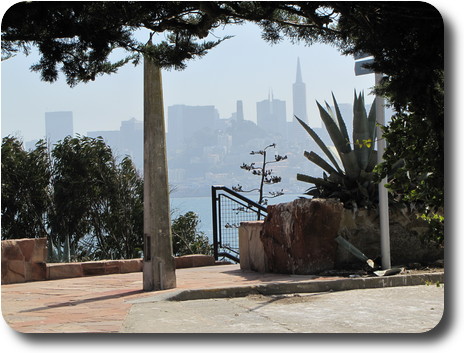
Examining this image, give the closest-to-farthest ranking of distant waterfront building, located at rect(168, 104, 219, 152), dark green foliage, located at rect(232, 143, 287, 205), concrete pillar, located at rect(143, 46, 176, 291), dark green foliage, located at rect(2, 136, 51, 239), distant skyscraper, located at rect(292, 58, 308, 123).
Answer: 1. concrete pillar, located at rect(143, 46, 176, 291)
2. dark green foliage, located at rect(2, 136, 51, 239)
3. dark green foliage, located at rect(232, 143, 287, 205)
4. distant skyscraper, located at rect(292, 58, 308, 123)
5. distant waterfront building, located at rect(168, 104, 219, 152)

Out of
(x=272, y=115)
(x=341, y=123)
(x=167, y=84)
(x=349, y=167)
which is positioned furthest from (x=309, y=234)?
(x=272, y=115)

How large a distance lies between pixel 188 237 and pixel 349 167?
399 cm

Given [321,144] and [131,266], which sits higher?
[321,144]

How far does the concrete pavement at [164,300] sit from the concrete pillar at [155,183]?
0.25m

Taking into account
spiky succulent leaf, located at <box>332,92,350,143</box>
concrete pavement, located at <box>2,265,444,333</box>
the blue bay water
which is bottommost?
concrete pavement, located at <box>2,265,444,333</box>

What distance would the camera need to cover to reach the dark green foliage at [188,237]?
33.9ft

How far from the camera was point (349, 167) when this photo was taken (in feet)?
23.2

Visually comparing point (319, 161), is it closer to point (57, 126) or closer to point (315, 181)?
point (315, 181)

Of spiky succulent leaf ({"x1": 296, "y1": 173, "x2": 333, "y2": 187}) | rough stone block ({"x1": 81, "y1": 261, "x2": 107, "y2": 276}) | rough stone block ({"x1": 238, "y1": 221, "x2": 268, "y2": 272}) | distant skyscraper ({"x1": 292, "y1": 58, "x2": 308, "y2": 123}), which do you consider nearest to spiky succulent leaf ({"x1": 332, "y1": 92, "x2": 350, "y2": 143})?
spiky succulent leaf ({"x1": 296, "y1": 173, "x2": 333, "y2": 187})

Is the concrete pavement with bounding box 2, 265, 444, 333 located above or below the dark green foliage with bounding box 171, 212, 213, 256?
below

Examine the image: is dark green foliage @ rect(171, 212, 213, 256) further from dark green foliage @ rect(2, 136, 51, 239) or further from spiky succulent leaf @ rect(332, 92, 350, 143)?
spiky succulent leaf @ rect(332, 92, 350, 143)

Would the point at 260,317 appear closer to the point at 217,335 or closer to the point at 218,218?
the point at 217,335

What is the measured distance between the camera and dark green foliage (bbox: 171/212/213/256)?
10.3 meters

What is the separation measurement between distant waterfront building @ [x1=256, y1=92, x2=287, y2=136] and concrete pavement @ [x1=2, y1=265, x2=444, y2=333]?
8.21 m
